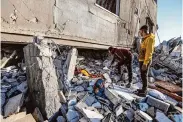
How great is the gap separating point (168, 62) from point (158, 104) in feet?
16.9

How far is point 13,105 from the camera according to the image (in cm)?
324

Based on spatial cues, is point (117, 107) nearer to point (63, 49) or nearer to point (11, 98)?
point (11, 98)

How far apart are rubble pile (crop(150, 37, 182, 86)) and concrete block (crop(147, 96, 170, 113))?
3.40 meters

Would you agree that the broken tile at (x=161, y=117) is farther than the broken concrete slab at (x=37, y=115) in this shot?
Yes

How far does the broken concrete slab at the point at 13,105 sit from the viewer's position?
3182mm

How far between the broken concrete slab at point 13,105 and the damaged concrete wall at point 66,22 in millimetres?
1174

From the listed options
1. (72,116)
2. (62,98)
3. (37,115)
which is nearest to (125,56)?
(62,98)

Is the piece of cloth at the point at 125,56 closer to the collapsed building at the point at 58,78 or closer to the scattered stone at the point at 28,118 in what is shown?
the collapsed building at the point at 58,78

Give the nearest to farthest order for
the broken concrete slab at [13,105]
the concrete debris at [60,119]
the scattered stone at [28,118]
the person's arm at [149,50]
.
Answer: the scattered stone at [28,118]
the broken concrete slab at [13,105]
the concrete debris at [60,119]
the person's arm at [149,50]

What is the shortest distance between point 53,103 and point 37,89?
349mm

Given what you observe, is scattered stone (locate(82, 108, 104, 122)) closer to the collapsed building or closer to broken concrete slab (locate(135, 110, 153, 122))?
the collapsed building

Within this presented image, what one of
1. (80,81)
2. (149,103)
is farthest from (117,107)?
(80,81)

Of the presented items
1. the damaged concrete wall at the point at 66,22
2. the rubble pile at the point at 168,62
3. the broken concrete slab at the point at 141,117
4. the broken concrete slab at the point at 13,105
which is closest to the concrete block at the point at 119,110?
the broken concrete slab at the point at 141,117

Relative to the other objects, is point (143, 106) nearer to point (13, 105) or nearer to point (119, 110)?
point (119, 110)
